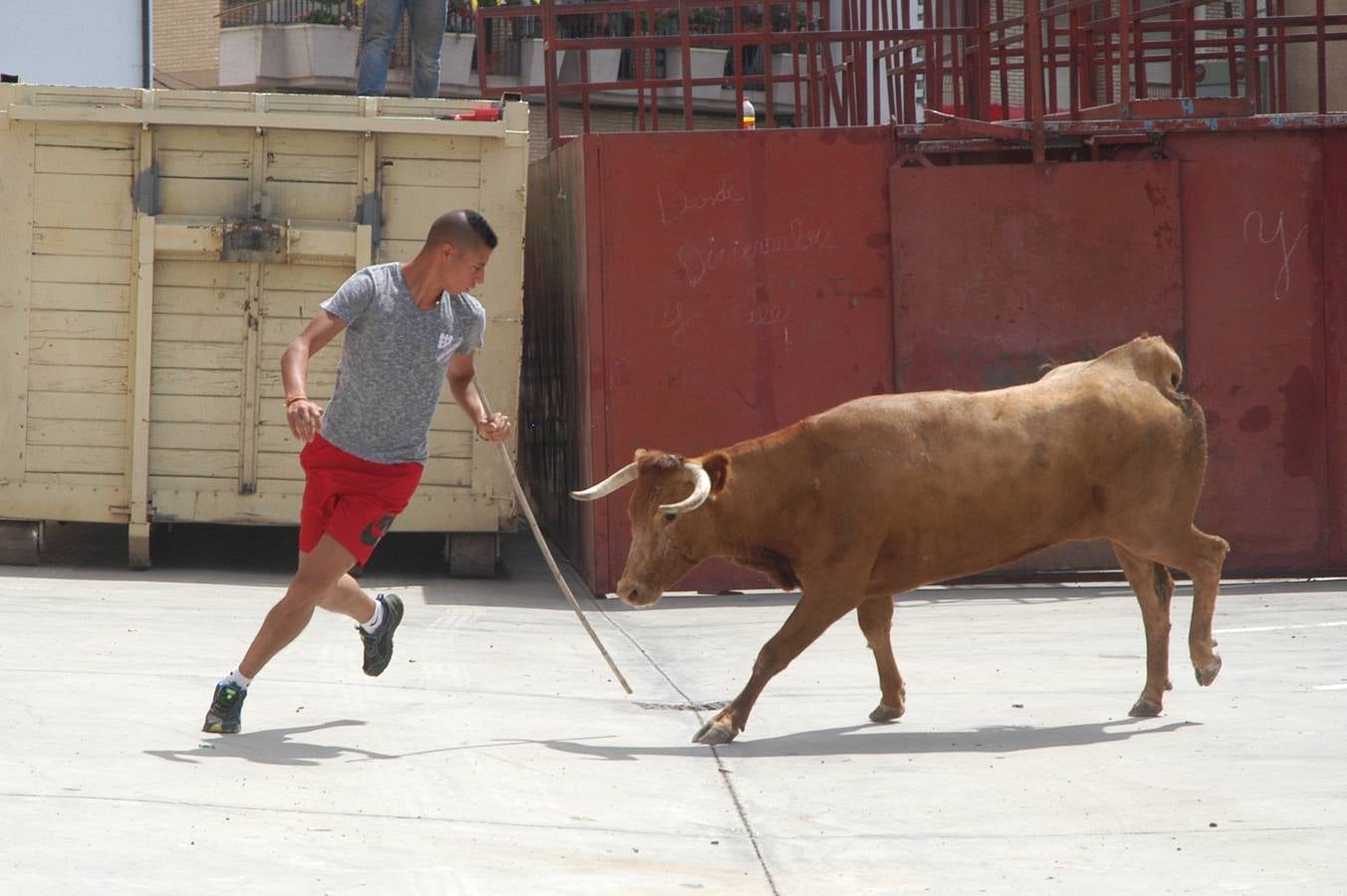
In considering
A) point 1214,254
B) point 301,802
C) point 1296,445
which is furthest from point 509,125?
point 301,802

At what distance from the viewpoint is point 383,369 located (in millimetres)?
6293

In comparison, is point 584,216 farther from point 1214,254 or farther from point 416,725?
point 416,725

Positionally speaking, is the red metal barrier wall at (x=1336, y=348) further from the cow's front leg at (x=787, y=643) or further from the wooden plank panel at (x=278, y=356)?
the wooden plank panel at (x=278, y=356)

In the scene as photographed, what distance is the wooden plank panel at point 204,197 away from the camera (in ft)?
36.9

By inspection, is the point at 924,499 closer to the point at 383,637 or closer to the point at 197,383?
the point at 383,637

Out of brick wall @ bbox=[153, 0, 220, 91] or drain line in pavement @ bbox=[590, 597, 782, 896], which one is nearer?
drain line in pavement @ bbox=[590, 597, 782, 896]

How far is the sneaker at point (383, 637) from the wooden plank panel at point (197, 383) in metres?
4.86

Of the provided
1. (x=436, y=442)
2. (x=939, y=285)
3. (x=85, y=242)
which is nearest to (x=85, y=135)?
(x=85, y=242)

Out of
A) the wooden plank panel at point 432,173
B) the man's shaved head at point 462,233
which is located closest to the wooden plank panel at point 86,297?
the wooden plank panel at point 432,173

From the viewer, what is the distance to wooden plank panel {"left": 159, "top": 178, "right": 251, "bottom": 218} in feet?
36.9

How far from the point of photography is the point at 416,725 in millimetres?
6562

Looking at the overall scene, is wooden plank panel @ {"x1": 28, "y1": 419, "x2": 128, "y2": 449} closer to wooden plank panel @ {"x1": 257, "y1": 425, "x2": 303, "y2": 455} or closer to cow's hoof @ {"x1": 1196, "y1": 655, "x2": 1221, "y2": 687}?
wooden plank panel @ {"x1": 257, "y1": 425, "x2": 303, "y2": 455}

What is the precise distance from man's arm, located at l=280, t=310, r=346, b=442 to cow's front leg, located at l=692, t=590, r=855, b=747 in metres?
1.76

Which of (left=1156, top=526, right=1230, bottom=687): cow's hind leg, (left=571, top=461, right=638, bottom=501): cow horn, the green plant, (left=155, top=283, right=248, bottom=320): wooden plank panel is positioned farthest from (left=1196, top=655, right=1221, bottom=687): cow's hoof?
the green plant
